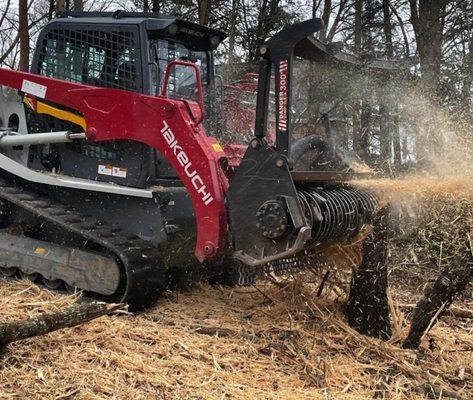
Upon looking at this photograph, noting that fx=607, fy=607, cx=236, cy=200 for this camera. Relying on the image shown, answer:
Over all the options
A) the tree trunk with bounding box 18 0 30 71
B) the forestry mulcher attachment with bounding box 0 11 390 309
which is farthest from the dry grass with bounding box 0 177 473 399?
the tree trunk with bounding box 18 0 30 71

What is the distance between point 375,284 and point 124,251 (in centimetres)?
201

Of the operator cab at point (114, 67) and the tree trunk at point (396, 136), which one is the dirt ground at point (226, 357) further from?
the tree trunk at point (396, 136)

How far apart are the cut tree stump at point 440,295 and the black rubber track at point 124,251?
6.66 feet

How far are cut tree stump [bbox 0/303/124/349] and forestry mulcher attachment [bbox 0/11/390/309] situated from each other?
0.74 meters

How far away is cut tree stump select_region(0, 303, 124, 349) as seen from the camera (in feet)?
11.3

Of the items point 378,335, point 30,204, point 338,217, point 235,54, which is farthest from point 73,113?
point 235,54

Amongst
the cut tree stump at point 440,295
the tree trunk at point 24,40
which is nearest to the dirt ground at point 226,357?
the cut tree stump at point 440,295

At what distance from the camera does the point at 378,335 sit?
4.78 m

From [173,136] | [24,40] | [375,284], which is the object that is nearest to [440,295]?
[375,284]

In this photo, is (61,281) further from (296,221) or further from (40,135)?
(296,221)

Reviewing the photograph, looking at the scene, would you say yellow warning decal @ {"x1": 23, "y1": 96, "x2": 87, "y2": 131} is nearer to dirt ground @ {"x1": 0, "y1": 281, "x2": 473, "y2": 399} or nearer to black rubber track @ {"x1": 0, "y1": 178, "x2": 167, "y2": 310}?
→ black rubber track @ {"x1": 0, "y1": 178, "x2": 167, "y2": 310}

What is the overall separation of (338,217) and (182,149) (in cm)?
132

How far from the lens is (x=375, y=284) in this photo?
483 cm

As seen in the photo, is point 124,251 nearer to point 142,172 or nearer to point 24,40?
point 142,172
